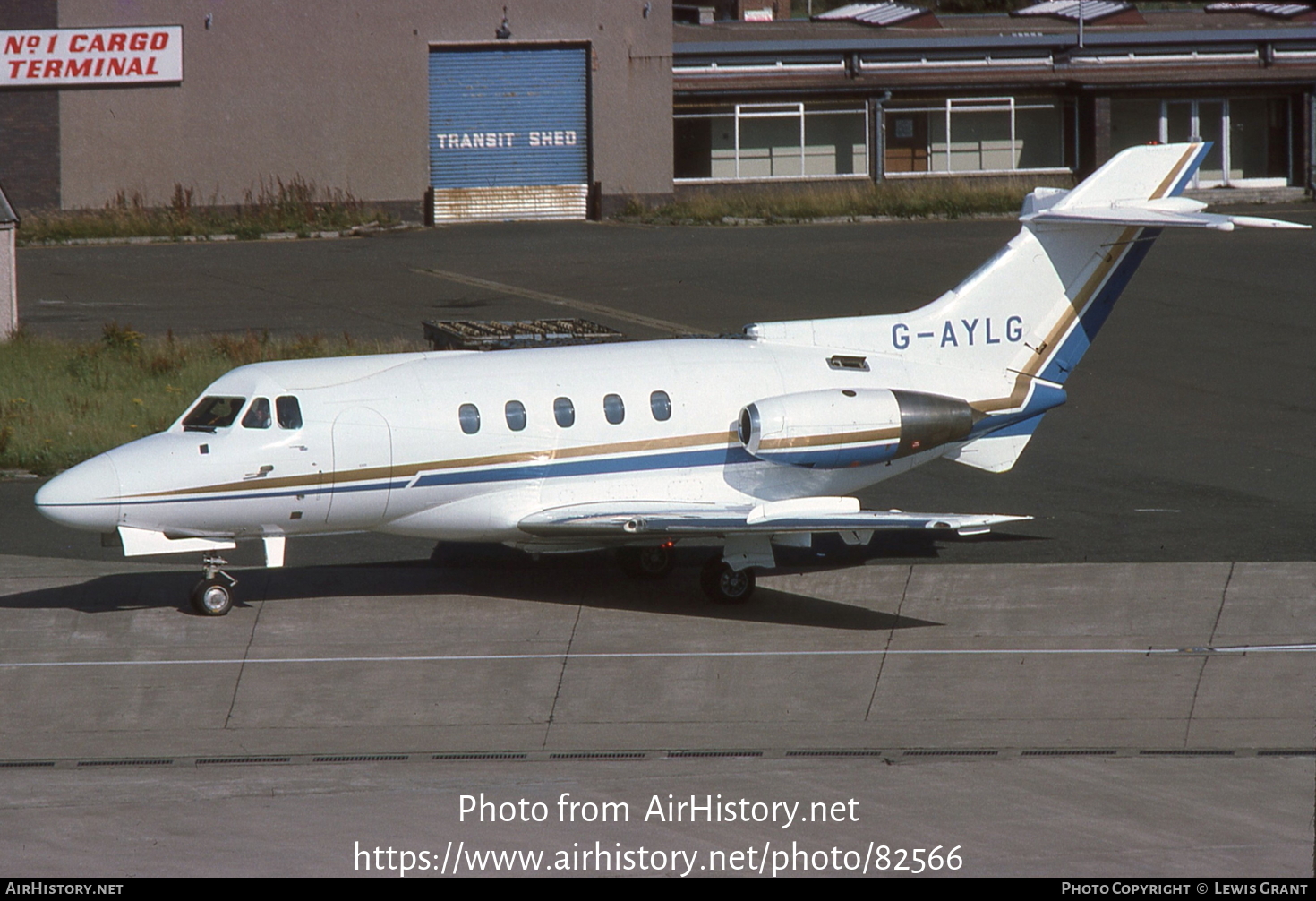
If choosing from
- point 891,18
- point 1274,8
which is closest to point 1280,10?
point 1274,8

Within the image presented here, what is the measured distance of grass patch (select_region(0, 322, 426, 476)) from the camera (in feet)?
78.2

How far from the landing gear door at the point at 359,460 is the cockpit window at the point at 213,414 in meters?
1.02

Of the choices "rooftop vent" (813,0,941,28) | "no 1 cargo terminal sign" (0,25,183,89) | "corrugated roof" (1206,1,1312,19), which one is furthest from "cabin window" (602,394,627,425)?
→ "corrugated roof" (1206,1,1312,19)

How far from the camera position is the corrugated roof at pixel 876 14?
58.8 meters

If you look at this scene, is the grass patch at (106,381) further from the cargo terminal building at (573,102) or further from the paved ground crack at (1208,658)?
the cargo terminal building at (573,102)

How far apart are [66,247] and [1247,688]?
119 feet

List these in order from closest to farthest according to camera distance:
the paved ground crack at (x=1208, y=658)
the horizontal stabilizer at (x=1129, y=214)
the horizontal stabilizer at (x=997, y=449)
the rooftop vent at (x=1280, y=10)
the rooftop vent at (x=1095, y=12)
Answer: the paved ground crack at (x=1208, y=658), the horizontal stabilizer at (x=1129, y=214), the horizontal stabilizer at (x=997, y=449), the rooftop vent at (x=1095, y=12), the rooftop vent at (x=1280, y=10)

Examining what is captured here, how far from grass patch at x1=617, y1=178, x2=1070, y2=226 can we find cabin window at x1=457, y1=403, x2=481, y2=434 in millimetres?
30727

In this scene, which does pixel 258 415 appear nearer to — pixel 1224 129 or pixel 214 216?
pixel 214 216

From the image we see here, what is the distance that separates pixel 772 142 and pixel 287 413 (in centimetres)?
3784

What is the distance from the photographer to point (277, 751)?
13367mm

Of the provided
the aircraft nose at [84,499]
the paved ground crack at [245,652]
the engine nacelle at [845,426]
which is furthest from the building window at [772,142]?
the aircraft nose at [84,499]

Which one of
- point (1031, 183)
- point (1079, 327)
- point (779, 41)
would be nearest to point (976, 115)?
point (1031, 183)

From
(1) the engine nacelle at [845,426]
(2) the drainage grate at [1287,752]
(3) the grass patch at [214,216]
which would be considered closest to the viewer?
(2) the drainage grate at [1287,752]
